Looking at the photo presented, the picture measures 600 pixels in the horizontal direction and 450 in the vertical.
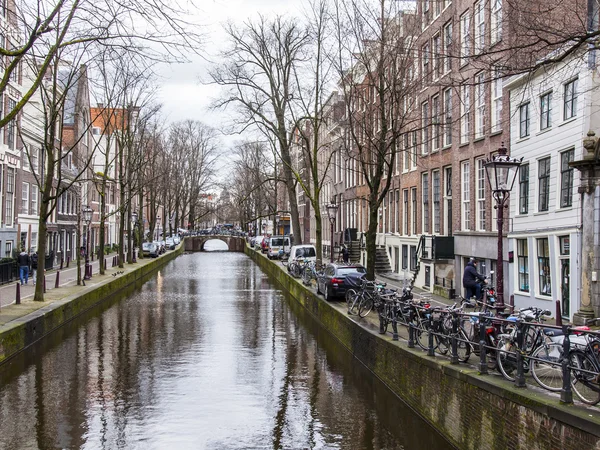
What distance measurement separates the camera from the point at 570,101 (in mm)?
19016

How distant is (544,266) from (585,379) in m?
13.2

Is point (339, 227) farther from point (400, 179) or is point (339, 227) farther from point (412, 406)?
point (412, 406)

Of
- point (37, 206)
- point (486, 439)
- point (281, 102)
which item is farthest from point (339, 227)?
point (486, 439)

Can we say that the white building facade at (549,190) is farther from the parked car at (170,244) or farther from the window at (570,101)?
the parked car at (170,244)

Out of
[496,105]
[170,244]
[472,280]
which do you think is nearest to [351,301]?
[472,280]

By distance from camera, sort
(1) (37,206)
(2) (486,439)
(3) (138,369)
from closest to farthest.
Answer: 1. (2) (486,439)
2. (3) (138,369)
3. (1) (37,206)

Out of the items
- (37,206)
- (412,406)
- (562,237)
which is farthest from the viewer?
(37,206)

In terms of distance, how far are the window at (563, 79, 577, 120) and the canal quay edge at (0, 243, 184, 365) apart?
16.6 metres

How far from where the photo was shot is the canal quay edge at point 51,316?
54.5 feet

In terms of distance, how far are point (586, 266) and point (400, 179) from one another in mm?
19449

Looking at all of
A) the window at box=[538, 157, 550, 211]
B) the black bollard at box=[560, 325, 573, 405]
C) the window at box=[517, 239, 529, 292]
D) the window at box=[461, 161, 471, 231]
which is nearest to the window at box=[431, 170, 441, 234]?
the window at box=[461, 161, 471, 231]

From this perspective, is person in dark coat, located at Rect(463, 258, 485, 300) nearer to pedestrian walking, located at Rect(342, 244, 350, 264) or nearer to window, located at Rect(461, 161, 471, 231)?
window, located at Rect(461, 161, 471, 231)

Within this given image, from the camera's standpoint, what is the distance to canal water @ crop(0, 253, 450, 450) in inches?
442

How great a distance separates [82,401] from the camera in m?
13.4
